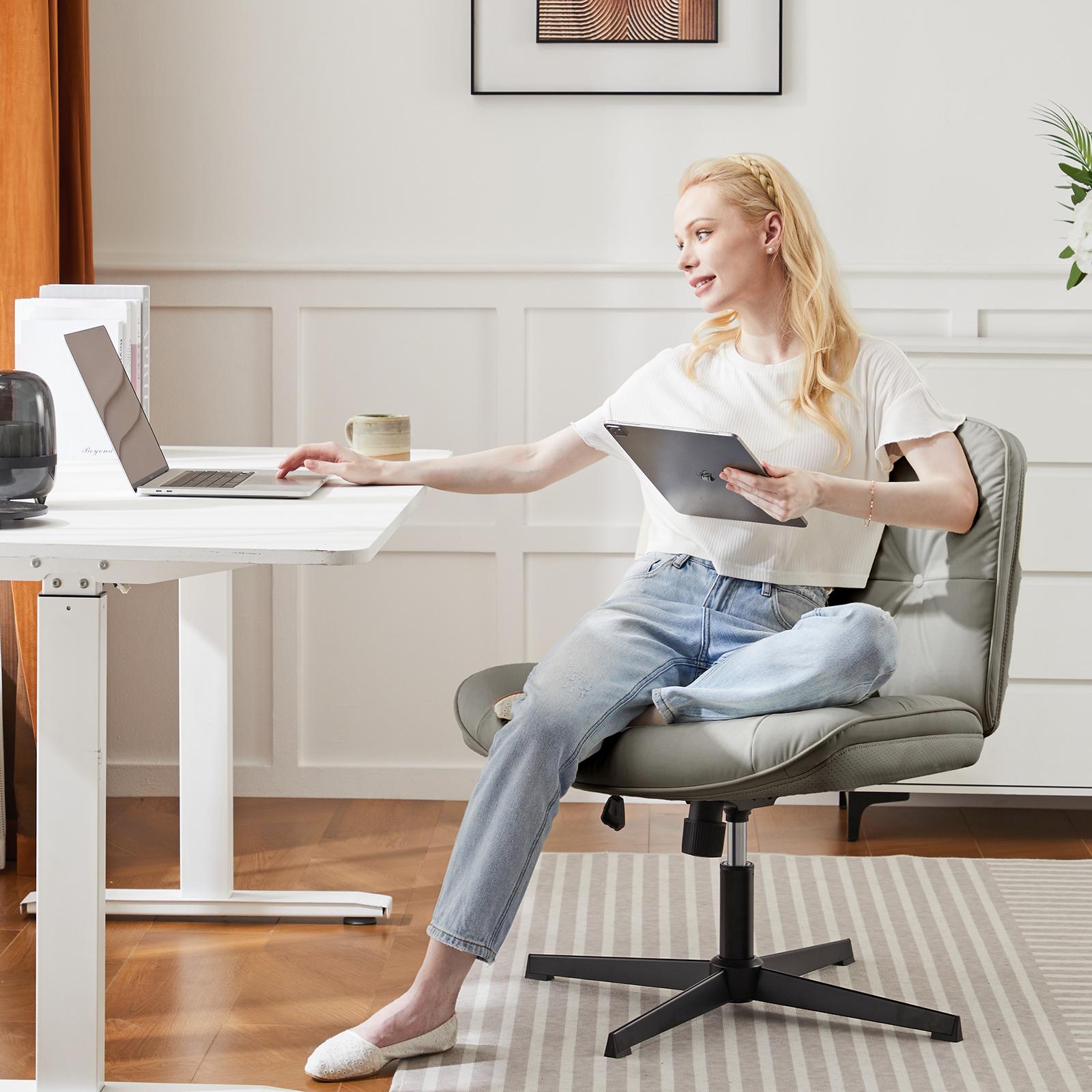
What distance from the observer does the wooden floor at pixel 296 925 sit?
1.84 m

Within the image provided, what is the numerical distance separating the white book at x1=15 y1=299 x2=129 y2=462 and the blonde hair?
0.99 metres

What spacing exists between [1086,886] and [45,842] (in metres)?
1.76

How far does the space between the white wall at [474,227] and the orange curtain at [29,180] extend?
0.72 ft

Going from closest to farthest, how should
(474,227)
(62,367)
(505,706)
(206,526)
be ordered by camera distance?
(206,526) → (505,706) → (62,367) → (474,227)

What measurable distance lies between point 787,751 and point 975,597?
399 mm

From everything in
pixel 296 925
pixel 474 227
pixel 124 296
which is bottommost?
pixel 296 925

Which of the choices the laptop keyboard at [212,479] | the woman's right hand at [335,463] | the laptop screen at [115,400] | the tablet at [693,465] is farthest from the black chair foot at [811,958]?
the laptop screen at [115,400]

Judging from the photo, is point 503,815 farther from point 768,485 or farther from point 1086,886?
point 1086,886

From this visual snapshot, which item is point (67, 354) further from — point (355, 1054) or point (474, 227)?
point (355, 1054)

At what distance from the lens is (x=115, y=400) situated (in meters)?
1.89

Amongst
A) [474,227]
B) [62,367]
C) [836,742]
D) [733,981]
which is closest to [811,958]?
[733,981]

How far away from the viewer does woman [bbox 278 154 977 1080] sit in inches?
65.1

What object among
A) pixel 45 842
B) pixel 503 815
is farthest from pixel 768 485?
pixel 45 842

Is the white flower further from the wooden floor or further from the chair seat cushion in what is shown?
the wooden floor
